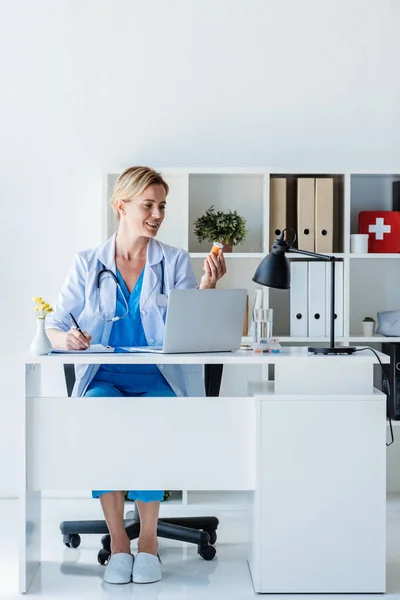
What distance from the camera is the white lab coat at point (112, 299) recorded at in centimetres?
326

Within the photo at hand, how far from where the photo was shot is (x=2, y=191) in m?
4.29

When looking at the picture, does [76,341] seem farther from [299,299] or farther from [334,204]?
[334,204]

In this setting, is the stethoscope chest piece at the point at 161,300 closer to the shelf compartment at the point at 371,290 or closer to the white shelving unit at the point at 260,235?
the white shelving unit at the point at 260,235

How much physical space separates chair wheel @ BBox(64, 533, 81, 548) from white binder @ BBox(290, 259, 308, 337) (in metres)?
1.39

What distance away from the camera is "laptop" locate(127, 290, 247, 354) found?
2818mm

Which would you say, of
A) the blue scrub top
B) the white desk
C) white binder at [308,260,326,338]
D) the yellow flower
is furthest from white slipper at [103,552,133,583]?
white binder at [308,260,326,338]

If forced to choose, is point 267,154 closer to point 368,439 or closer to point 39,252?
point 39,252

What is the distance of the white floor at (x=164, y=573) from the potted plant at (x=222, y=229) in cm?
143

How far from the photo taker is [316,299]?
412 cm

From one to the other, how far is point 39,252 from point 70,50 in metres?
1.03

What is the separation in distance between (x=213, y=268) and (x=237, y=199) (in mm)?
1255

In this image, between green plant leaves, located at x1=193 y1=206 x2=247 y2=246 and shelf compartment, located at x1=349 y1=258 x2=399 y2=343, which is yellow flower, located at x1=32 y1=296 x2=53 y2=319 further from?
shelf compartment, located at x1=349 y1=258 x2=399 y2=343

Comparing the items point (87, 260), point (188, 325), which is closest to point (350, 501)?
point (188, 325)

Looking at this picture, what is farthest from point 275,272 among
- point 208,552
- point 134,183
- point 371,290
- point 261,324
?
point 371,290
